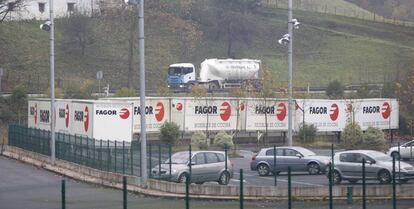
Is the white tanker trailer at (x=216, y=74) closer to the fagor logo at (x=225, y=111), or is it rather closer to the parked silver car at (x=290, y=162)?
the fagor logo at (x=225, y=111)

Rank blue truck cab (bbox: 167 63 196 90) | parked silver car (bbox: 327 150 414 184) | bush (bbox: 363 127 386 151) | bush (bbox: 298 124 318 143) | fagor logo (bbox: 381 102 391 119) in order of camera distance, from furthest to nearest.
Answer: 1. blue truck cab (bbox: 167 63 196 90)
2. fagor logo (bbox: 381 102 391 119)
3. bush (bbox: 298 124 318 143)
4. bush (bbox: 363 127 386 151)
5. parked silver car (bbox: 327 150 414 184)

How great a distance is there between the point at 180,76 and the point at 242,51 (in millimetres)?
18259

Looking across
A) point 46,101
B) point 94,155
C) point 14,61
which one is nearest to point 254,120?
point 46,101

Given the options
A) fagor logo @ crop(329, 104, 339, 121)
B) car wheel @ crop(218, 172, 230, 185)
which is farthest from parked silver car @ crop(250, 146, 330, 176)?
fagor logo @ crop(329, 104, 339, 121)

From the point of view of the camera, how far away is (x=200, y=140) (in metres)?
49.9

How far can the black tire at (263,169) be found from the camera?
36562mm

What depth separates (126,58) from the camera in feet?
293

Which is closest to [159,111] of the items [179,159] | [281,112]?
[281,112]

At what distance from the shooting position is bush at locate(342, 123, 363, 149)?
48.4 m

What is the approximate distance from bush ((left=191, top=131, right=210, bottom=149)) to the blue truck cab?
3124cm

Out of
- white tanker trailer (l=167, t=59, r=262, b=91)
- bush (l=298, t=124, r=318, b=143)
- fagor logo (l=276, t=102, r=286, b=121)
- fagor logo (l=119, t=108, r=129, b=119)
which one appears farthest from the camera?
white tanker trailer (l=167, t=59, r=262, b=91)

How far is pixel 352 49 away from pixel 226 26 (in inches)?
573

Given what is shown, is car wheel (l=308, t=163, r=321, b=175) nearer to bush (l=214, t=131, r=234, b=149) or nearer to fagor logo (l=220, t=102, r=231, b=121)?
bush (l=214, t=131, r=234, b=149)

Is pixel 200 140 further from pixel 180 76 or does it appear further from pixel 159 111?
pixel 180 76
